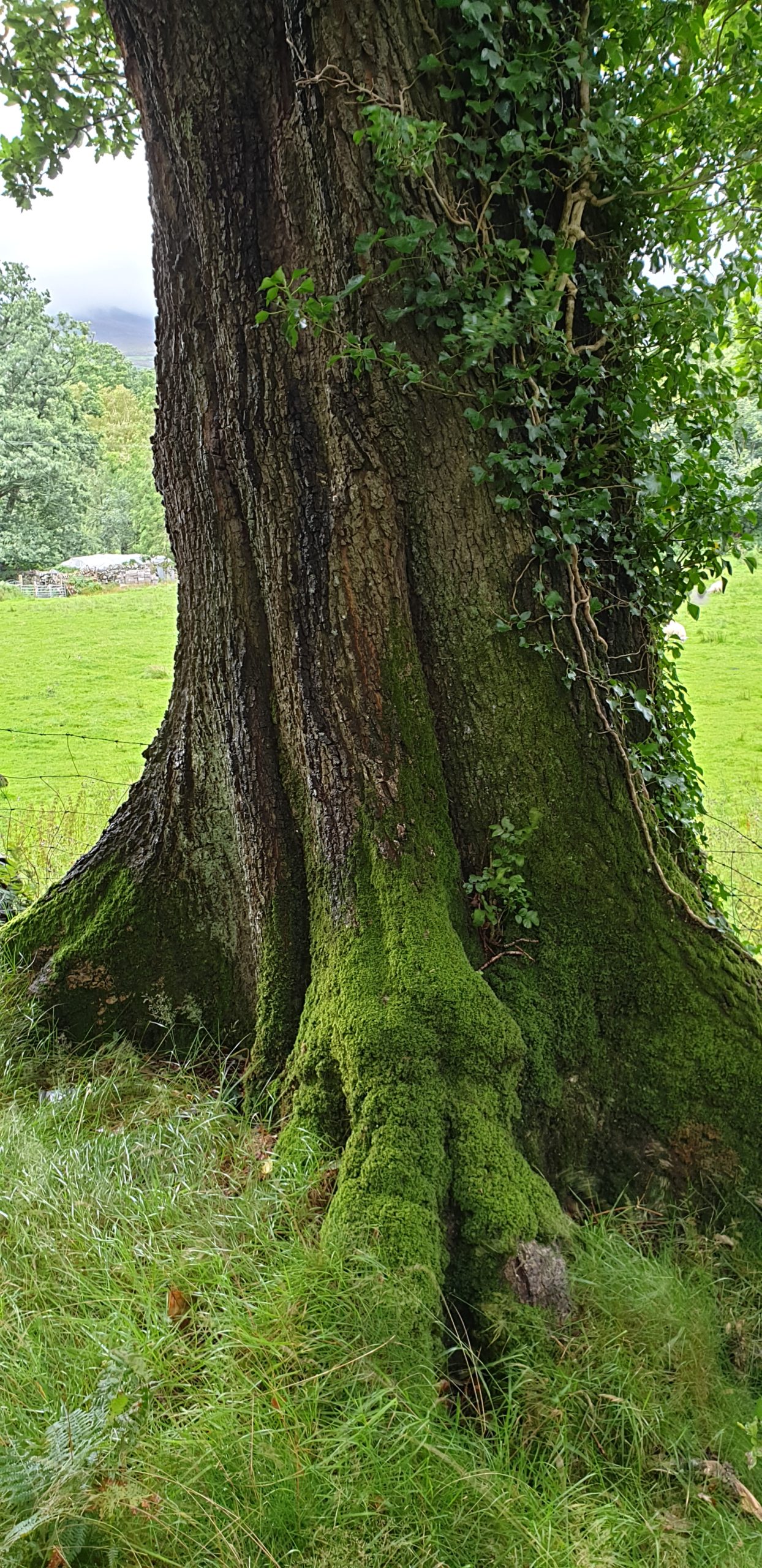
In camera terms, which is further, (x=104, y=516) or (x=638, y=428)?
(x=104, y=516)

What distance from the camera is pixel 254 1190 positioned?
2498 mm

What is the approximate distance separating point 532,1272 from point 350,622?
193 centimetres

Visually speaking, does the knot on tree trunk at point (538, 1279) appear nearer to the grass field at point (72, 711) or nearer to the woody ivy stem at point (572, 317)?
the woody ivy stem at point (572, 317)

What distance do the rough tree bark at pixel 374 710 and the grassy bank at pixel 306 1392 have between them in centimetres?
44

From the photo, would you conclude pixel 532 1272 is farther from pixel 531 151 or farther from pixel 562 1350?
pixel 531 151

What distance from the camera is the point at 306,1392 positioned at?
1.84m

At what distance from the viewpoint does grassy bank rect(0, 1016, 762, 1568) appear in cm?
163

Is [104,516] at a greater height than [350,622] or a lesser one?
greater

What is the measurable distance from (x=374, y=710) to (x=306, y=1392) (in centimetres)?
181

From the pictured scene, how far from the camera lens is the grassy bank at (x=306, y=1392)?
5.33ft

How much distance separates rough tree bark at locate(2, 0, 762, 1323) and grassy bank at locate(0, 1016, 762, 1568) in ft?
1.44

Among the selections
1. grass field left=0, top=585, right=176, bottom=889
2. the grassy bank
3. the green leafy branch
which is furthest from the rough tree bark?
grass field left=0, top=585, right=176, bottom=889

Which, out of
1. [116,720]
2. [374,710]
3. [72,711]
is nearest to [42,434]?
[72,711]

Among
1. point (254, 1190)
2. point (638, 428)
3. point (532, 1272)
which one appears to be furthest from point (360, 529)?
point (532, 1272)
